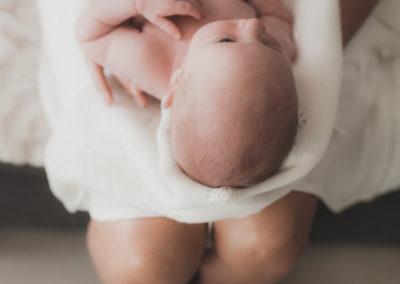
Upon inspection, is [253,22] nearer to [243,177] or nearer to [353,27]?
[243,177]

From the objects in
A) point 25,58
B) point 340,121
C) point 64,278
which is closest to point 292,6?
point 340,121

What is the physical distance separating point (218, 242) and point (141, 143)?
0.26 metres

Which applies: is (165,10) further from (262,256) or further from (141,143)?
(262,256)

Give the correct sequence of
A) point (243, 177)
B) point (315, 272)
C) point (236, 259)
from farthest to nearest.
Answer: point (315, 272) < point (236, 259) < point (243, 177)

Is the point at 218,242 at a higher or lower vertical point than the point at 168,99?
lower

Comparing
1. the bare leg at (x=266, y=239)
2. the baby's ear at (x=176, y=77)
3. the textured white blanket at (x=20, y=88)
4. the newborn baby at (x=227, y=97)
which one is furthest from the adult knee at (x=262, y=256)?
the textured white blanket at (x=20, y=88)

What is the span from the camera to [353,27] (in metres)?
0.88

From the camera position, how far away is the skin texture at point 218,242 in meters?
0.80

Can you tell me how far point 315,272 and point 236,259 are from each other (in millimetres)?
427

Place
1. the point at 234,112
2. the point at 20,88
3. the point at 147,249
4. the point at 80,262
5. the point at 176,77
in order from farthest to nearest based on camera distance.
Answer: the point at 80,262 < the point at 20,88 < the point at 147,249 < the point at 176,77 < the point at 234,112

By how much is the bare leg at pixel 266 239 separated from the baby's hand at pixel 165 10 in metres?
0.36

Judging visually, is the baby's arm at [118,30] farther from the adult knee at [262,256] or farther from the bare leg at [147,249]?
the adult knee at [262,256]

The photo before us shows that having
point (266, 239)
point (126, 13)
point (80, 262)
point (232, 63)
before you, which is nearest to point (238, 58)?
point (232, 63)

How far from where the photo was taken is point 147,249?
0.79 metres
